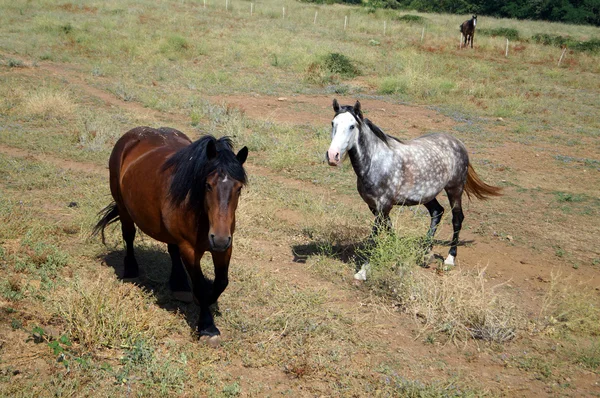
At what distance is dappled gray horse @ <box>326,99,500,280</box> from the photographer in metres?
6.02

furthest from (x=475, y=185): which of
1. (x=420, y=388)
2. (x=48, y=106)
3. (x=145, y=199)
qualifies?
(x=48, y=106)

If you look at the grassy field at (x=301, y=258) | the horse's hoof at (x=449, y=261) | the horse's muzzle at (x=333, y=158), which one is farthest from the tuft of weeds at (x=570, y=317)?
the horse's muzzle at (x=333, y=158)

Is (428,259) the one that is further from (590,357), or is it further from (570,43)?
(570,43)

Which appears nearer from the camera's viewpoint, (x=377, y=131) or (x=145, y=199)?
(x=145, y=199)

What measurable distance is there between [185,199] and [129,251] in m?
1.54

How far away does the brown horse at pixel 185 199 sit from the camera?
3.97 meters

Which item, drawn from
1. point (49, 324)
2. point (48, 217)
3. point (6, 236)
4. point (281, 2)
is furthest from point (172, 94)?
point (281, 2)

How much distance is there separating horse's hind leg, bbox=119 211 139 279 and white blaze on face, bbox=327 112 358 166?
2300mm

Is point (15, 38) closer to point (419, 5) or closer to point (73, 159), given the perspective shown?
point (73, 159)

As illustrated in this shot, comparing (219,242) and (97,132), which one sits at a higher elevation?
(219,242)

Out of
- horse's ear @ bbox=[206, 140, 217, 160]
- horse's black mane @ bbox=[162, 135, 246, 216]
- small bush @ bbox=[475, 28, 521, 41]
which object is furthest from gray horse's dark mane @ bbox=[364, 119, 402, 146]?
small bush @ bbox=[475, 28, 521, 41]

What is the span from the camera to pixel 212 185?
3980mm

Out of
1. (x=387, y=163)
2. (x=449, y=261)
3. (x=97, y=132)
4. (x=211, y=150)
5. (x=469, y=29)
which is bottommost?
(x=449, y=261)

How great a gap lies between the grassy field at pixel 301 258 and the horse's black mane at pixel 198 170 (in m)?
1.06
